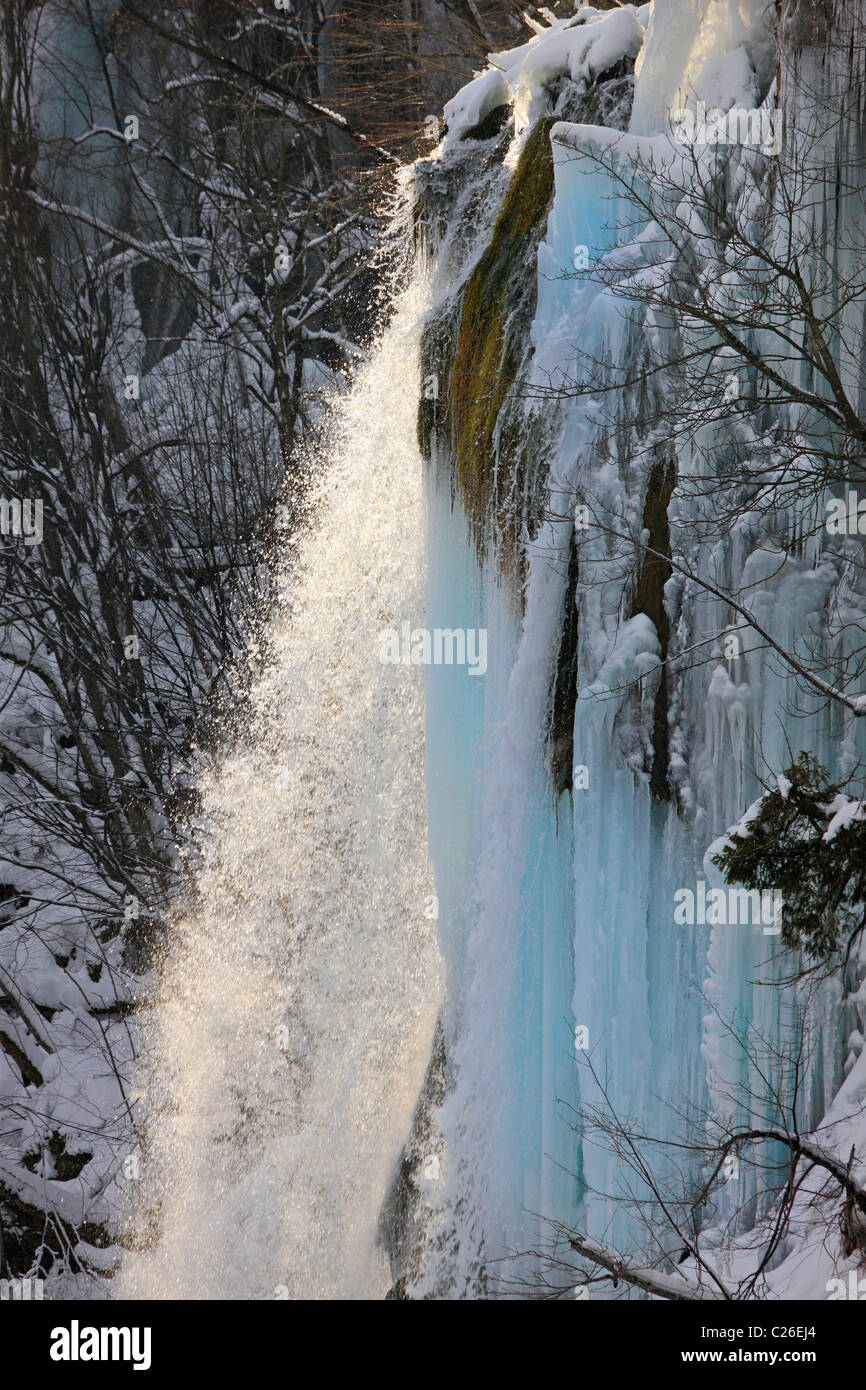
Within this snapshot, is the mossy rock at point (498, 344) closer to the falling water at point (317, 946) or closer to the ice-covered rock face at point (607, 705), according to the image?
the ice-covered rock face at point (607, 705)

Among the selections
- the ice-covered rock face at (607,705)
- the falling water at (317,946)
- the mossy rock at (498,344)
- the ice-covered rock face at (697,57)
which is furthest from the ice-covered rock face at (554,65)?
the falling water at (317,946)

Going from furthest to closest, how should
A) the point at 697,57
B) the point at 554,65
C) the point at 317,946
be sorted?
the point at 317,946, the point at 554,65, the point at 697,57

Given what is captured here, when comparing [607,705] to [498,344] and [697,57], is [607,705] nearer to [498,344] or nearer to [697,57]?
[498,344]

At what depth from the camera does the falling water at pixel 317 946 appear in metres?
9.55

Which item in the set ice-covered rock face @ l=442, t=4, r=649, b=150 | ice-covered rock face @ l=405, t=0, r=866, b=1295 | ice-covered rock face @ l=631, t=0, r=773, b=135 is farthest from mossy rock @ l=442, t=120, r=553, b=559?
ice-covered rock face @ l=631, t=0, r=773, b=135

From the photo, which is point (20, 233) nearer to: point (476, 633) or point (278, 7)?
point (278, 7)

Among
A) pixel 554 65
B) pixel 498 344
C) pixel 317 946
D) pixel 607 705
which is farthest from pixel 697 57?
pixel 317 946

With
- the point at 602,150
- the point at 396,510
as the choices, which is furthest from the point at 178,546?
the point at 602,150

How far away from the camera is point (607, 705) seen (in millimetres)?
6402

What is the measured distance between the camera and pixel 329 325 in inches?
650

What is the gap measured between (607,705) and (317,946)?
6.18 m

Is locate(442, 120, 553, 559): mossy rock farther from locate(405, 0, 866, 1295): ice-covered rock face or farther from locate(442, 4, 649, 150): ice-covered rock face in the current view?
locate(442, 4, 649, 150): ice-covered rock face

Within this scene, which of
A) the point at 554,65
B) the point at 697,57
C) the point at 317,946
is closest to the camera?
the point at 697,57

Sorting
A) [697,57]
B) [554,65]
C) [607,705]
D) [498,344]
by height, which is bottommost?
[607,705]
